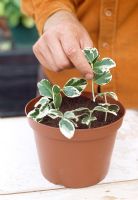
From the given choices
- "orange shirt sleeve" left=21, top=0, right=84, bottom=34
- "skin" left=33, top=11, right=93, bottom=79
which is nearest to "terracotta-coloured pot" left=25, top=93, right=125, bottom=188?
"skin" left=33, top=11, right=93, bottom=79

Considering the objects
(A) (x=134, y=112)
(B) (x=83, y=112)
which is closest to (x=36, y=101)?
(B) (x=83, y=112)

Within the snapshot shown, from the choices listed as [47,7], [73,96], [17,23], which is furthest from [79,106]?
[17,23]

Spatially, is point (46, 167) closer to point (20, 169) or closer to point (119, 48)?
point (20, 169)

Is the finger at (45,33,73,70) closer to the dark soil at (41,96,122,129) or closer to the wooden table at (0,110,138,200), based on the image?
the dark soil at (41,96,122,129)

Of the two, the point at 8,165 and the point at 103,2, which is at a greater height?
the point at 103,2

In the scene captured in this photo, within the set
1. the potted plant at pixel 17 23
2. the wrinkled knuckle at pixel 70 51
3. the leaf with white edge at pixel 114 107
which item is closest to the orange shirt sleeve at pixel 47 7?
the wrinkled knuckle at pixel 70 51

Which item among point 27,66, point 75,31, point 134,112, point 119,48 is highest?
point 75,31

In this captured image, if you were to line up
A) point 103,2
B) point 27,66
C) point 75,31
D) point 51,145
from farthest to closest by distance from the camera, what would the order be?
point 27,66, point 103,2, point 75,31, point 51,145

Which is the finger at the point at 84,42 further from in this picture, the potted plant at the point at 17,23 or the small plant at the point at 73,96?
the potted plant at the point at 17,23
